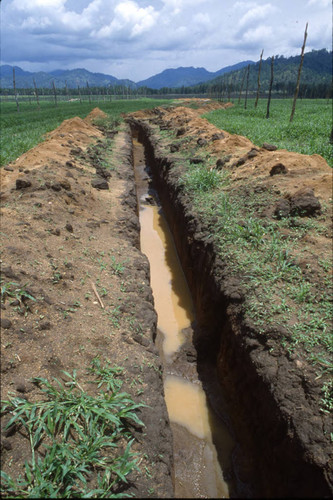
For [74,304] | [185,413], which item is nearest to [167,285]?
[185,413]

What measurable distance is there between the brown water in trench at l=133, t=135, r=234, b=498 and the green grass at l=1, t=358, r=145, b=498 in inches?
39.1

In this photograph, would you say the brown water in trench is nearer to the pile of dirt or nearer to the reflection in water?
the reflection in water

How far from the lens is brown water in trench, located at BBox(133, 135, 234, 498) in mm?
3715

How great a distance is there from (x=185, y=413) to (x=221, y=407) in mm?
548

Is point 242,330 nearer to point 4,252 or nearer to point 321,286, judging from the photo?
point 321,286

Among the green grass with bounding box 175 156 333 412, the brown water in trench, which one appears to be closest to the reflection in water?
the brown water in trench

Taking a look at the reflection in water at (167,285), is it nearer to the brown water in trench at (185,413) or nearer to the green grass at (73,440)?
the brown water in trench at (185,413)

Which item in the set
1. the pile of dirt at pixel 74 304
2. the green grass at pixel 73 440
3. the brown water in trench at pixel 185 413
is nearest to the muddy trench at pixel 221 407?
the brown water in trench at pixel 185 413

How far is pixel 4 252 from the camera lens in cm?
421

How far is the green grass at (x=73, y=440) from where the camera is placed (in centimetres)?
220

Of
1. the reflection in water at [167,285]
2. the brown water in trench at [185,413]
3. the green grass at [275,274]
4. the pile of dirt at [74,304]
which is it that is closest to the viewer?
the pile of dirt at [74,304]

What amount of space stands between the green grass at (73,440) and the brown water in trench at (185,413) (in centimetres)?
99

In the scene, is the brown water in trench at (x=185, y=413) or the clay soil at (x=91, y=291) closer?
the clay soil at (x=91, y=291)

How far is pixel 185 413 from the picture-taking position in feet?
15.0
